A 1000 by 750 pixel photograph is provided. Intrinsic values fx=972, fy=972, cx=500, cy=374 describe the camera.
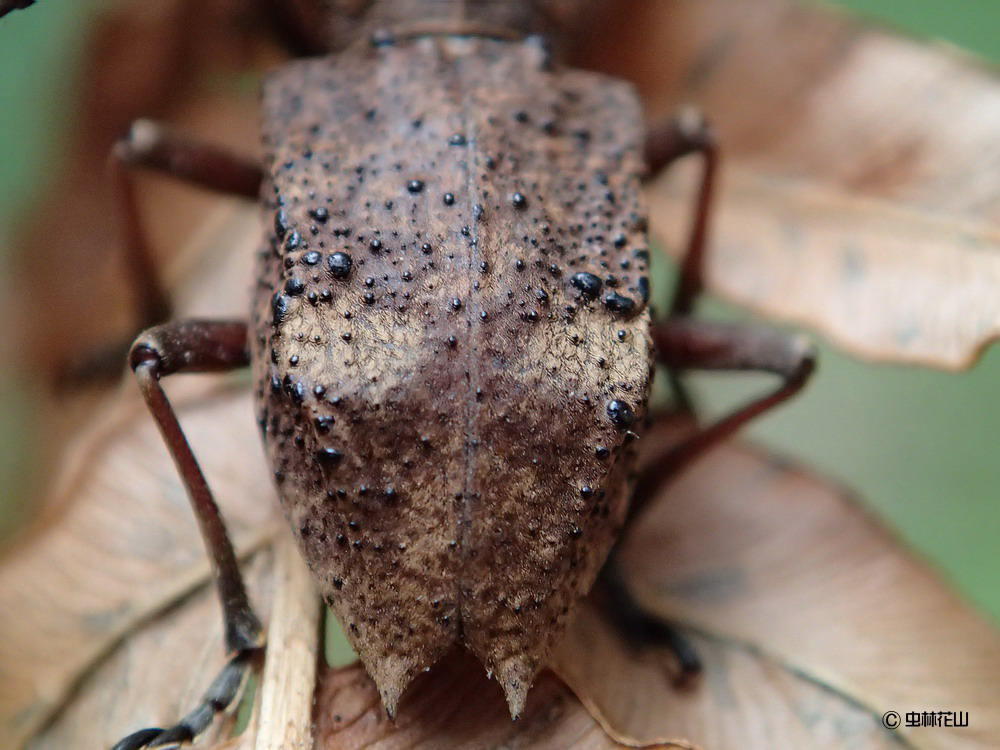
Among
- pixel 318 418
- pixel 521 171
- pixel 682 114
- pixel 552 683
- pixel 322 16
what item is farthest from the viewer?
pixel 322 16

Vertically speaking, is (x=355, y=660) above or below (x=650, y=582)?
above

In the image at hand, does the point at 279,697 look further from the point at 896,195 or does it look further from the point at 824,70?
the point at 824,70

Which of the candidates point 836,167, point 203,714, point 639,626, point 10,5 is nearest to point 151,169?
point 10,5

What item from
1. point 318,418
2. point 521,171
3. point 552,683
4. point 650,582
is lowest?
point 650,582

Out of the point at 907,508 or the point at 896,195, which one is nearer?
the point at 896,195

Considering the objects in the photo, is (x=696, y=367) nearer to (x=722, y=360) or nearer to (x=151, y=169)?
(x=722, y=360)

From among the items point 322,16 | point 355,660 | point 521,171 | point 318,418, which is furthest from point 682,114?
point 355,660

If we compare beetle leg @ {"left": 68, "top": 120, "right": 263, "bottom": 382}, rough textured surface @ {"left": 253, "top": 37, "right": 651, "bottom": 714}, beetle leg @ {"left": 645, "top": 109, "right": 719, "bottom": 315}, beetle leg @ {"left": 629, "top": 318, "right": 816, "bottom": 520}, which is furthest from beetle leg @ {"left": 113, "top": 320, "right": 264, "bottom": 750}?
beetle leg @ {"left": 645, "top": 109, "right": 719, "bottom": 315}
